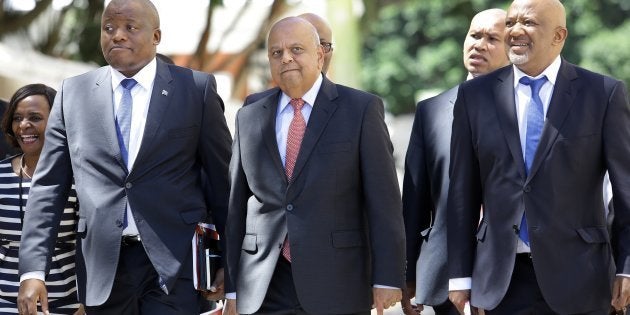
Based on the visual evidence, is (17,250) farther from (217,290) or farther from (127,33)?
(127,33)

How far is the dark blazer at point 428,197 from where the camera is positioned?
745cm

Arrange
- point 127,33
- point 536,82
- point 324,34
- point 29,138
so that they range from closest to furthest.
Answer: point 536,82
point 127,33
point 29,138
point 324,34

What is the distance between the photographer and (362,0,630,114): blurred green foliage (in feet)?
136

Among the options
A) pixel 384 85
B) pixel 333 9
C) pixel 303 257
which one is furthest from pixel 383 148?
pixel 384 85

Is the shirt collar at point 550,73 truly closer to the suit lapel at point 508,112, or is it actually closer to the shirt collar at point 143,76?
the suit lapel at point 508,112

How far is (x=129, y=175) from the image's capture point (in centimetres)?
673

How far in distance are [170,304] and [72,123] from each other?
111 centimetres

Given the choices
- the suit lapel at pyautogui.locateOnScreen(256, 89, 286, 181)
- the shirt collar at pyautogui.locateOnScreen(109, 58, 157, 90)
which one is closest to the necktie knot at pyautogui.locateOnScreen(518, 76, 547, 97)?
the suit lapel at pyautogui.locateOnScreen(256, 89, 286, 181)

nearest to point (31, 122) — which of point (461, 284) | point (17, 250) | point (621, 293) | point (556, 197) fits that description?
point (17, 250)

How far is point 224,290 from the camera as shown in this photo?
6852mm

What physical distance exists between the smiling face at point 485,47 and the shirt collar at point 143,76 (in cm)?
210

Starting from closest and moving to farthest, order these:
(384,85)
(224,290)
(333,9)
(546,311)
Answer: (546,311) < (224,290) < (333,9) < (384,85)

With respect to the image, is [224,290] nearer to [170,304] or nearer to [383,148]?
[170,304]

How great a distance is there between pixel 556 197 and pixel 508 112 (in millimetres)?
499
